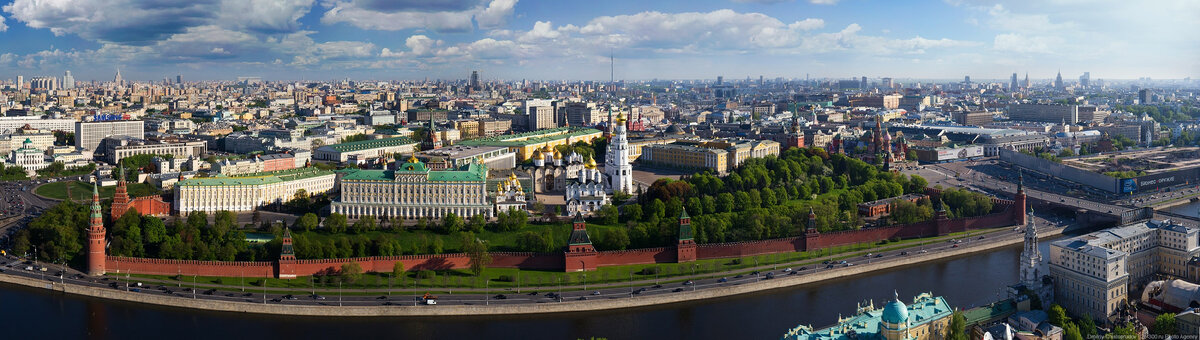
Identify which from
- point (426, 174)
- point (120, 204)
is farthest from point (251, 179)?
point (426, 174)

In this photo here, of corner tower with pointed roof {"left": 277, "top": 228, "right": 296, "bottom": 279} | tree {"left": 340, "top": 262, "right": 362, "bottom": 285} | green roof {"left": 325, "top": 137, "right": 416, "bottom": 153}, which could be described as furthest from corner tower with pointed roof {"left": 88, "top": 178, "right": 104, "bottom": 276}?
green roof {"left": 325, "top": 137, "right": 416, "bottom": 153}

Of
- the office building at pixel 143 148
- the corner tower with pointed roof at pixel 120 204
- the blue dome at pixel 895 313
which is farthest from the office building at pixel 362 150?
the blue dome at pixel 895 313

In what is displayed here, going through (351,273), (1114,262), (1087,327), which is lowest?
(1087,327)

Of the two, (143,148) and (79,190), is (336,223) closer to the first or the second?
(79,190)

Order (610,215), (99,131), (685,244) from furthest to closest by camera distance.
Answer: (99,131) → (610,215) → (685,244)

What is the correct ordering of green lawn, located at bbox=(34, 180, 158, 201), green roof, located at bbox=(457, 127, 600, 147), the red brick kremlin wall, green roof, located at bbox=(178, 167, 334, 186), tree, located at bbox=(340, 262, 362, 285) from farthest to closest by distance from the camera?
1. green roof, located at bbox=(457, 127, 600, 147)
2. green lawn, located at bbox=(34, 180, 158, 201)
3. green roof, located at bbox=(178, 167, 334, 186)
4. the red brick kremlin wall
5. tree, located at bbox=(340, 262, 362, 285)

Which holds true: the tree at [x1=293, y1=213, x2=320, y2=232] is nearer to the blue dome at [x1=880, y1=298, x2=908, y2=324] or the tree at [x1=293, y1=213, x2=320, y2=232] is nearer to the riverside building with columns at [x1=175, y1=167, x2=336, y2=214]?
the riverside building with columns at [x1=175, y1=167, x2=336, y2=214]
